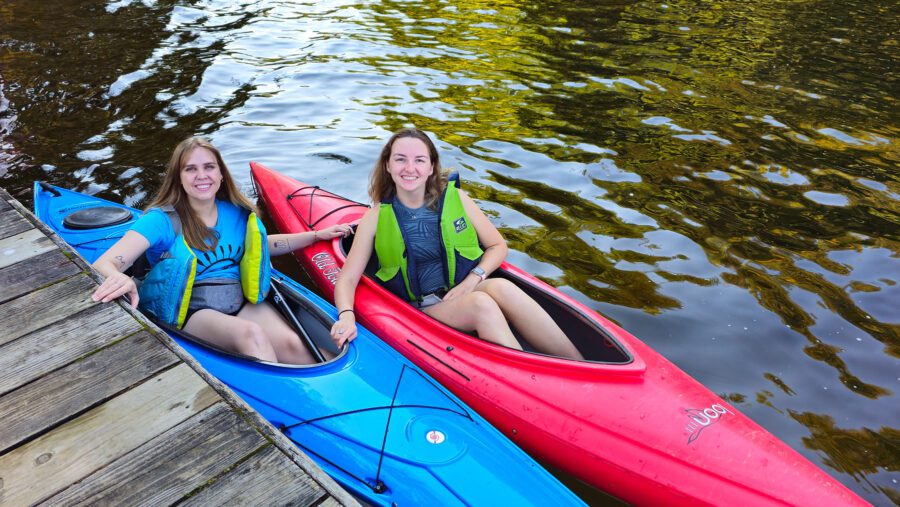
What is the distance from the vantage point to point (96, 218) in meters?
4.06

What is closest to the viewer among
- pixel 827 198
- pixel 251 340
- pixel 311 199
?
pixel 251 340

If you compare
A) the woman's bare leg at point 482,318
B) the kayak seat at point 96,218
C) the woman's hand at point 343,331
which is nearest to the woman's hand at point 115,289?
the woman's hand at point 343,331

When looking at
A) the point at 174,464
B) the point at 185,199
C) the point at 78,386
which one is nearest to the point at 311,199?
the point at 185,199

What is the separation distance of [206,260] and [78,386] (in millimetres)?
1000

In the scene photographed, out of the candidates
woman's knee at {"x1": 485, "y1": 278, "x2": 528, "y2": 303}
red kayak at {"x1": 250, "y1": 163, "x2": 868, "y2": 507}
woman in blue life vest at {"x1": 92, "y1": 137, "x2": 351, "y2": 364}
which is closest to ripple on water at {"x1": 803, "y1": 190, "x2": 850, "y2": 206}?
red kayak at {"x1": 250, "y1": 163, "x2": 868, "y2": 507}

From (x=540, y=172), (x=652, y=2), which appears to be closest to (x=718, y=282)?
(x=540, y=172)

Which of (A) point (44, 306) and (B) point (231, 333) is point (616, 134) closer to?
(B) point (231, 333)

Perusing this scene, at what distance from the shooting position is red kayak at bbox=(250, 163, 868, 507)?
8.48 feet

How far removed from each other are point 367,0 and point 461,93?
520cm

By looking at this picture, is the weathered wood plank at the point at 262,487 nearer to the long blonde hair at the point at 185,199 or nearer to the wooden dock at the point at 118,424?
the wooden dock at the point at 118,424

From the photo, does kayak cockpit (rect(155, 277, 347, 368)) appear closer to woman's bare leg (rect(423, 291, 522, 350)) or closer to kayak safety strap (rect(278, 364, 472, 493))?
kayak safety strap (rect(278, 364, 472, 493))

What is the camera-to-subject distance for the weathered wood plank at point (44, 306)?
93.7 inches

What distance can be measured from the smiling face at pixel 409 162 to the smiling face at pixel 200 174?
84 cm

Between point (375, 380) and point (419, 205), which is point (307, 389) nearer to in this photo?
point (375, 380)
